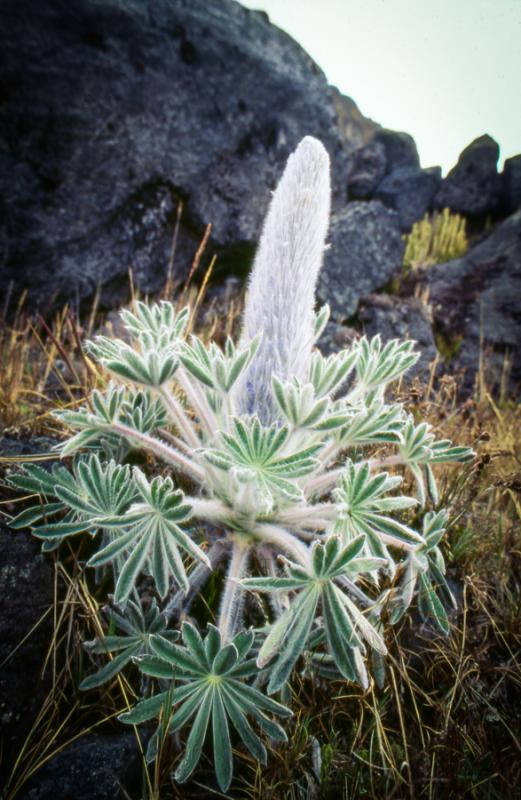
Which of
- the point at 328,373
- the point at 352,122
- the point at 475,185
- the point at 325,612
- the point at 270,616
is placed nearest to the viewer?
the point at 325,612

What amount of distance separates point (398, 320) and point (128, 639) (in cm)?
378

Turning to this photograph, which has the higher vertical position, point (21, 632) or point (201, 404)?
point (201, 404)

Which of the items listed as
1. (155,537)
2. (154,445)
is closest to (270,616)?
(155,537)

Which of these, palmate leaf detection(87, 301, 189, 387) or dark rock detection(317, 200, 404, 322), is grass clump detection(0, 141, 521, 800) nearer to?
palmate leaf detection(87, 301, 189, 387)

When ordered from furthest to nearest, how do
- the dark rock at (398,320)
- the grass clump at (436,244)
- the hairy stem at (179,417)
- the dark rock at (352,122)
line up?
the dark rock at (352,122) → the grass clump at (436,244) → the dark rock at (398,320) → the hairy stem at (179,417)

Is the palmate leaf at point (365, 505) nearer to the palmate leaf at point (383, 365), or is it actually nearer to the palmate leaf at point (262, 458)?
the palmate leaf at point (262, 458)

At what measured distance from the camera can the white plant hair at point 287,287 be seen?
152 centimetres

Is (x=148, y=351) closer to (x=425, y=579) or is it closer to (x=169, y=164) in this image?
(x=425, y=579)

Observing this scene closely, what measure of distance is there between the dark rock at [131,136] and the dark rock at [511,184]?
5.97 metres

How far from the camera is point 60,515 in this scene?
1543 millimetres

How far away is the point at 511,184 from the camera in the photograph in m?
8.91

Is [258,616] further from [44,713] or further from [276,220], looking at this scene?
[276,220]

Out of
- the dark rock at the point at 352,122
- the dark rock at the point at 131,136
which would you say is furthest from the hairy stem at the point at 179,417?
the dark rock at the point at 352,122

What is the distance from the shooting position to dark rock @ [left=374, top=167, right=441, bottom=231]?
9008mm
